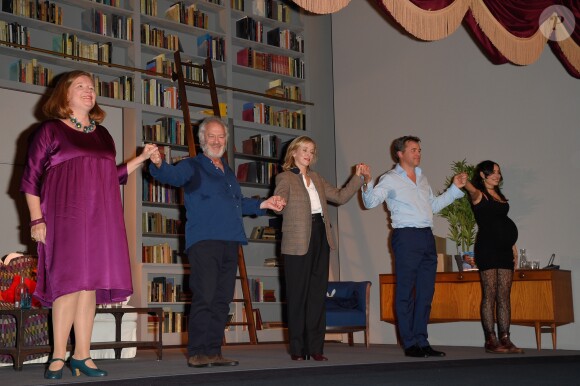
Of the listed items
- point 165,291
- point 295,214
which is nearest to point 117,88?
point 165,291

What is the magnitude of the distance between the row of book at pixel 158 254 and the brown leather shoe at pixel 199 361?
3.64 m

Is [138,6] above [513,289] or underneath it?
above

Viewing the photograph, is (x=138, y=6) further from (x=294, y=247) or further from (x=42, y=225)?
(x=42, y=225)

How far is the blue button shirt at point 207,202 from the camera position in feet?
13.5

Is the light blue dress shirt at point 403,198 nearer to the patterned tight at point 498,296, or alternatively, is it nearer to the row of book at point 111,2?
the patterned tight at point 498,296

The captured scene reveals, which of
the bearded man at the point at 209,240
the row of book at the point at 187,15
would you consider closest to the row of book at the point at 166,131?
the row of book at the point at 187,15

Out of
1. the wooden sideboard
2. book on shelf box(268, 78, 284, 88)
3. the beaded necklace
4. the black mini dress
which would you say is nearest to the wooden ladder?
book on shelf box(268, 78, 284, 88)

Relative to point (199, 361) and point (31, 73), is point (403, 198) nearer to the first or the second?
point (199, 361)

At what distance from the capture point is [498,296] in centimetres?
557

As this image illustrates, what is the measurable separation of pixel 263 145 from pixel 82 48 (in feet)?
7.49

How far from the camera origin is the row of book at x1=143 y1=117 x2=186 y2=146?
7.99 metres

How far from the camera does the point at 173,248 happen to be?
8.23 meters

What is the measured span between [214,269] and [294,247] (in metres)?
0.72

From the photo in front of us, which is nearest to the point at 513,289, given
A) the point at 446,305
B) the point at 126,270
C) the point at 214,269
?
the point at 446,305
